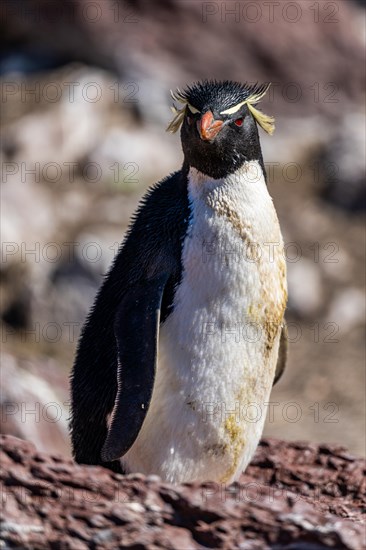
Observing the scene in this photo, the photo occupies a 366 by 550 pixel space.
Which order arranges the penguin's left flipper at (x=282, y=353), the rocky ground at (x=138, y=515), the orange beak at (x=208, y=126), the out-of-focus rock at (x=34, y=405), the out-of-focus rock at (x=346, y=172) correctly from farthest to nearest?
the out-of-focus rock at (x=346, y=172) → the out-of-focus rock at (x=34, y=405) → the penguin's left flipper at (x=282, y=353) → the orange beak at (x=208, y=126) → the rocky ground at (x=138, y=515)

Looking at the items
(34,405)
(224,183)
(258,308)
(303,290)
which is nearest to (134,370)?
(258,308)

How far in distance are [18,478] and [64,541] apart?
0.43ft

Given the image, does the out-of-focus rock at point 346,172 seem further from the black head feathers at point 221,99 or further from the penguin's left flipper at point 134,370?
the penguin's left flipper at point 134,370

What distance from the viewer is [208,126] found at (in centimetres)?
242

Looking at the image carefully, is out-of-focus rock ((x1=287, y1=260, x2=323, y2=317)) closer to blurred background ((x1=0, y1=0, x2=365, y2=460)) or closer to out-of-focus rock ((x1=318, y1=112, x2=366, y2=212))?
blurred background ((x1=0, y1=0, x2=365, y2=460))

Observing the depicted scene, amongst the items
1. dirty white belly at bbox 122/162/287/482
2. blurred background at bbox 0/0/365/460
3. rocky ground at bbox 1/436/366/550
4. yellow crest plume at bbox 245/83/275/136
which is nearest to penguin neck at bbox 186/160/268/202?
dirty white belly at bbox 122/162/287/482

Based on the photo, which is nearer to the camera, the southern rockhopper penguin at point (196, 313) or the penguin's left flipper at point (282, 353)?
the southern rockhopper penguin at point (196, 313)

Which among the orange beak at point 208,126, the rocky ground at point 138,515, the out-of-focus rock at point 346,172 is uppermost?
the out-of-focus rock at point 346,172

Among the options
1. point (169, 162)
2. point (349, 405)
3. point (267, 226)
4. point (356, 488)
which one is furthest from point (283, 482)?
point (169, 162)

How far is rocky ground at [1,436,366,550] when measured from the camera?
1861 mm

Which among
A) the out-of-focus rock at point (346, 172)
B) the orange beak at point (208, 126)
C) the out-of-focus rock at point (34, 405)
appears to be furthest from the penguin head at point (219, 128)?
the out-of-focus rock at point (346, 172)

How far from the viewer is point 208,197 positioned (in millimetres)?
2523

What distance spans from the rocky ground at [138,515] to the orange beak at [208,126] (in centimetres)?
80

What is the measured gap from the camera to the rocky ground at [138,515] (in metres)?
1.86
